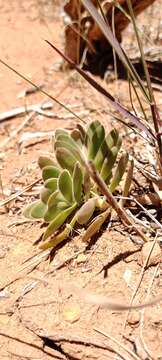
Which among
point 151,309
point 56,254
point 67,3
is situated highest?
point 67,3

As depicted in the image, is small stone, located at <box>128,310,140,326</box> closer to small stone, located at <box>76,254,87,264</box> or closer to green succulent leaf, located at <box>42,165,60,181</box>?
small stone, located at <box>76,254,87,264</box>

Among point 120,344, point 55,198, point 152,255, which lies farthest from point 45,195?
point 120,344

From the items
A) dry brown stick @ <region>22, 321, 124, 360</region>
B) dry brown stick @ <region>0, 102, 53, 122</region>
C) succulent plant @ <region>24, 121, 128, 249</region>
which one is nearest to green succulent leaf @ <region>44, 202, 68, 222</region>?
succulent plant @ <region>24, 121, 128, 249</region>

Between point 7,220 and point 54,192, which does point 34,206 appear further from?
point 7,220

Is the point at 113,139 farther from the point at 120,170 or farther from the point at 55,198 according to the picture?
the point at 55,198

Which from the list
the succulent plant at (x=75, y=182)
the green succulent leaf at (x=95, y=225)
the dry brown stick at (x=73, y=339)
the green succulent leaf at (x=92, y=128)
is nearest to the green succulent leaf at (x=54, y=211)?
the succulent plant at (x=75, y=182)

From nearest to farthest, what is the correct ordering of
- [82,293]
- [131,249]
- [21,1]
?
[82,293] → [131,249] → [21,1]

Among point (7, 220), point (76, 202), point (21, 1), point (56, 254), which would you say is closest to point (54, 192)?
point (76, 202)

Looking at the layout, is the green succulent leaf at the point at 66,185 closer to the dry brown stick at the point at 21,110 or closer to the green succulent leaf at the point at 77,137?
the green succulent leaf at the point at 77,137
